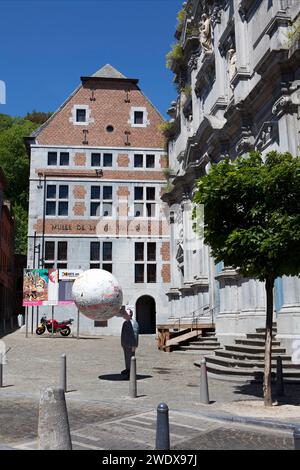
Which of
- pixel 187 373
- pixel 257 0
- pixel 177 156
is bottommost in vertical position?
pixel 187 373

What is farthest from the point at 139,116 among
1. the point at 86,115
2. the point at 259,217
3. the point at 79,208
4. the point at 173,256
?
the point at 259,217

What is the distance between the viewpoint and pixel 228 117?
65.0 ft

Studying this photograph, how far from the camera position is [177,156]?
3062 cm

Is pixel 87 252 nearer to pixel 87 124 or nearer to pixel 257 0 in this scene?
pixel 87 124

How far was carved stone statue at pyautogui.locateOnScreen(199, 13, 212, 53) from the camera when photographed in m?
24.8

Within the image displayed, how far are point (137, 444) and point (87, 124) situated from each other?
3327 centimetres

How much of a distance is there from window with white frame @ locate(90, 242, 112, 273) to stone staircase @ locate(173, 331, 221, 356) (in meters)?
15.3

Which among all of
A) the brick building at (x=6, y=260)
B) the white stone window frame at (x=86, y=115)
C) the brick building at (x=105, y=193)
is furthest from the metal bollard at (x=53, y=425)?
the brick building at (x=6, y=260)

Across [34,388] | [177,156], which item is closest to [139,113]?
[177,156]

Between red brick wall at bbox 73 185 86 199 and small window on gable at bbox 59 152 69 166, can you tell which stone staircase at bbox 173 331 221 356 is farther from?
small window on gable at bbox 59 152 69 166

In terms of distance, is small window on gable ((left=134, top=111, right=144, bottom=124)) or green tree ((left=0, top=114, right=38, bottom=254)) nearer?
small window on gable ((left=134, top=111, right=144, bottom=124))

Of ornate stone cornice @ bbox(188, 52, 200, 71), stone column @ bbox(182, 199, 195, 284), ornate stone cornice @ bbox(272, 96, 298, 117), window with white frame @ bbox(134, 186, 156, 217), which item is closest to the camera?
ornate stone cornice @ bbox(272, 96, 298, 117)

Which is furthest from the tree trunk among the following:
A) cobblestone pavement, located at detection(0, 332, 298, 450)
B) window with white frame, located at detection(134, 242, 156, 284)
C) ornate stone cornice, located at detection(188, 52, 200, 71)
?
window with white frame, located at detection(134, 242, 156, 284)

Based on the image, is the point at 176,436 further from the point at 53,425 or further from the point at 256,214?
the point at 256,214
